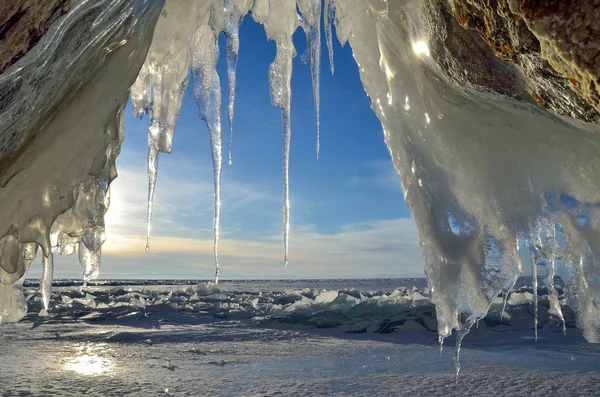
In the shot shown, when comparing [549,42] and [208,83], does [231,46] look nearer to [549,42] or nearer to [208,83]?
[208,83]

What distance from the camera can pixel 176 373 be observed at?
4.55m

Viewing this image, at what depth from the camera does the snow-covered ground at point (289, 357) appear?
4.01 metres

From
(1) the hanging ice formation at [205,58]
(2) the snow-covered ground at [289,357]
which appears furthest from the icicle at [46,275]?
(1) the hanging ice formation at [205,58]

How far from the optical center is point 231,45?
3793 millimetres

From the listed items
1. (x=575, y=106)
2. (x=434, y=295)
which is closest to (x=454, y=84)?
(x=575, y=106)

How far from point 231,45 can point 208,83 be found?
352mm

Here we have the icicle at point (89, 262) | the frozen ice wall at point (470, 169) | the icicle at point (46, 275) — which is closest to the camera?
the frozen ice wall at point (470, 169)

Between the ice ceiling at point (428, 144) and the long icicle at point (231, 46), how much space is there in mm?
889

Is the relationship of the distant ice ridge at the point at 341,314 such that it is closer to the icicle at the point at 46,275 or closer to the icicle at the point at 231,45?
the icicle at the point at 46,275

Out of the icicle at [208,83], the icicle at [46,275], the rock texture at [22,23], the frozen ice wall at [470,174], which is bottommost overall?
the icicle at [46,275]

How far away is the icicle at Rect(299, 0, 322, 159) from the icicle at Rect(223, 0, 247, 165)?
0.49m

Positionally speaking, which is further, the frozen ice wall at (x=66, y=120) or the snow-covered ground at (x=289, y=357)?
the snow-covered ground at (x=289, y=357)

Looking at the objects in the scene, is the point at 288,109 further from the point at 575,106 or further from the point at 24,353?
the point at 24,353

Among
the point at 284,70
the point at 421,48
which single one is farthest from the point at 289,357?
the point at 421,48
